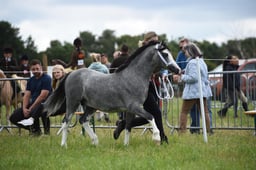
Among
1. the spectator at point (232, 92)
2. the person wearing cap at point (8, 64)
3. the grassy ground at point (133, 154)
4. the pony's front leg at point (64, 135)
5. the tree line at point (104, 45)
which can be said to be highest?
the tree line at point (104, 45)

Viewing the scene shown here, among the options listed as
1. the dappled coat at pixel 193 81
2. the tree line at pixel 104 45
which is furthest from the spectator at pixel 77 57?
the tree line at pixel 104 45

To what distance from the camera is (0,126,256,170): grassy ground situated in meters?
7.80

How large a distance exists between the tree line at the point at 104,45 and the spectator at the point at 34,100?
112ft

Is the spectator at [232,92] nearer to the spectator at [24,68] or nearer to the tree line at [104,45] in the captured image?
the spectator at [24,68]

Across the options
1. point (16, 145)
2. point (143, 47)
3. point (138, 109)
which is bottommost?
point (16, 145)

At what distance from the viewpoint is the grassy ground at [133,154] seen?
25.6ft

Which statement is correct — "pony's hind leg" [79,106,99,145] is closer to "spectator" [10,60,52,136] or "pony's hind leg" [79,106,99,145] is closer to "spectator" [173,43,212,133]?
"spectator" [10,60,52,136]

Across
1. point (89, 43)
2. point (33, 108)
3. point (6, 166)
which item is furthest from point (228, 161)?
point (89, 43)

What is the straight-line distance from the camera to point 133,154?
885 centimetres

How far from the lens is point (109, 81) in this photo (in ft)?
32.0

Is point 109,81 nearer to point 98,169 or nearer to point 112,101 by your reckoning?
point 112,101

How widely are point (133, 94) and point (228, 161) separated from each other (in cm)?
235

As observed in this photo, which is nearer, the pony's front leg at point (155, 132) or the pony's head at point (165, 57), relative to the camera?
the pony's front leg at point (155, 132)

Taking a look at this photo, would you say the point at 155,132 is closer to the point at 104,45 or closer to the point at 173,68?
the point at 173,68
